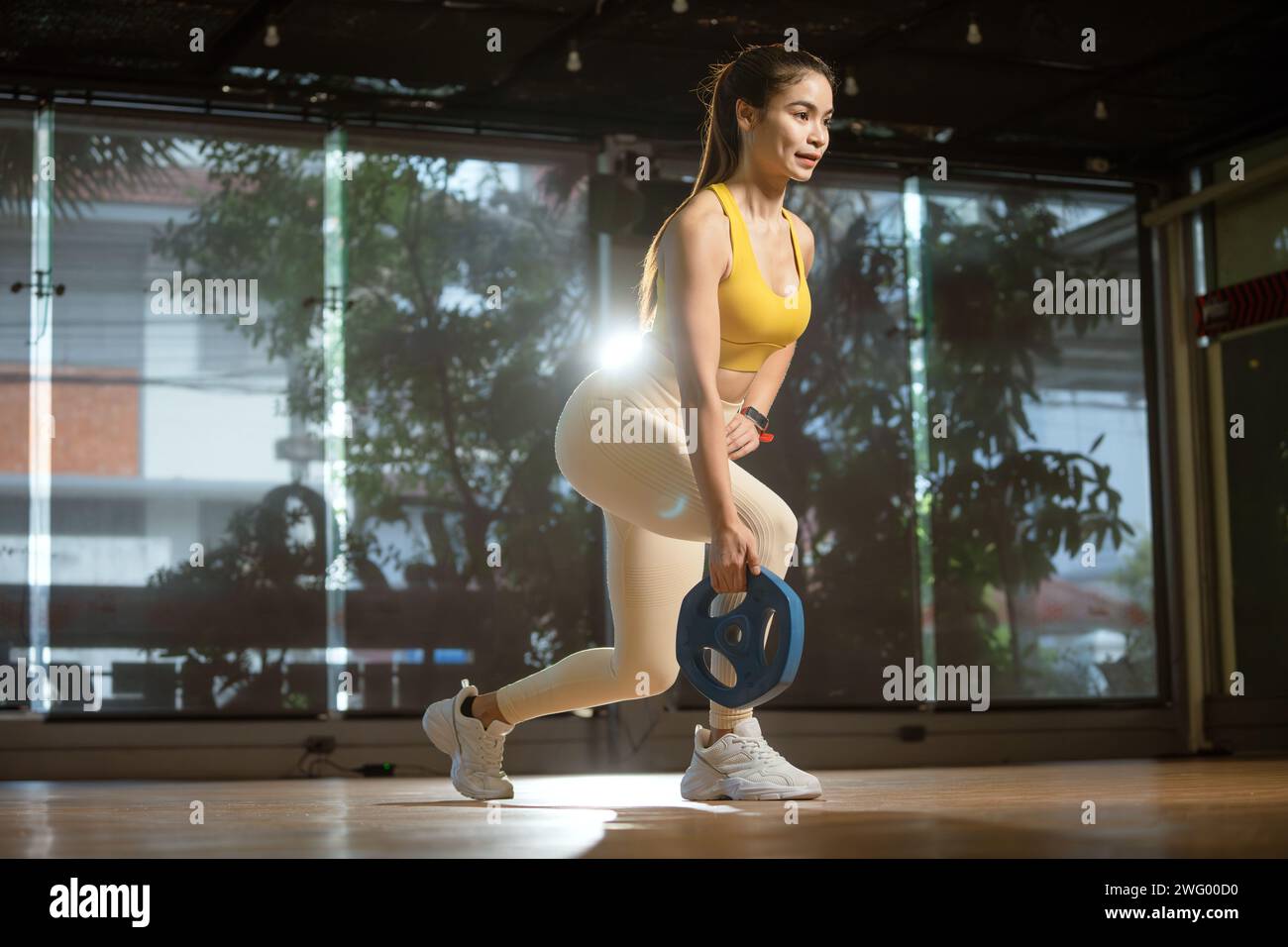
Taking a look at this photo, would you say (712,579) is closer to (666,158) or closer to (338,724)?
(338,724)

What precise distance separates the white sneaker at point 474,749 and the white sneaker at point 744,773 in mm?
429

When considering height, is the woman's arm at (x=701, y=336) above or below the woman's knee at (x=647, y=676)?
above

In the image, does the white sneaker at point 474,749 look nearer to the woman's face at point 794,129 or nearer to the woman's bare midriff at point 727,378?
the woman's bare midriff at point 727,378

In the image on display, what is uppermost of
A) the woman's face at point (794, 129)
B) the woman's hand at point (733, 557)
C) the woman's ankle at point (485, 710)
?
the woman's face at point (794, 129)

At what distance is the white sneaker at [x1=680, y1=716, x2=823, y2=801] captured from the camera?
105 inches

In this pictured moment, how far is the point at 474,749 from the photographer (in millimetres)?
3018

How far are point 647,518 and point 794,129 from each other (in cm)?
71

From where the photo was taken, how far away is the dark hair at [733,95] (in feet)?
8.82

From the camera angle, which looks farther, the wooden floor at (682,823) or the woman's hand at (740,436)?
the woman's hand at (740,436)

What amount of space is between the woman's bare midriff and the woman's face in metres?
0.35

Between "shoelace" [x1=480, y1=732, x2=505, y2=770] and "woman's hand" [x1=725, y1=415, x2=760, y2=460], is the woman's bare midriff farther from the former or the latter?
"shoelace" [x1=480, y1=732, x2=505, y2=770]

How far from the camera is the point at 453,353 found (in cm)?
596

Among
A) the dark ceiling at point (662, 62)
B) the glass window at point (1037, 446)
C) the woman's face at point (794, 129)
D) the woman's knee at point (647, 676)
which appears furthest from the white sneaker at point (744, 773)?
the glass window at point (1037, 446)
